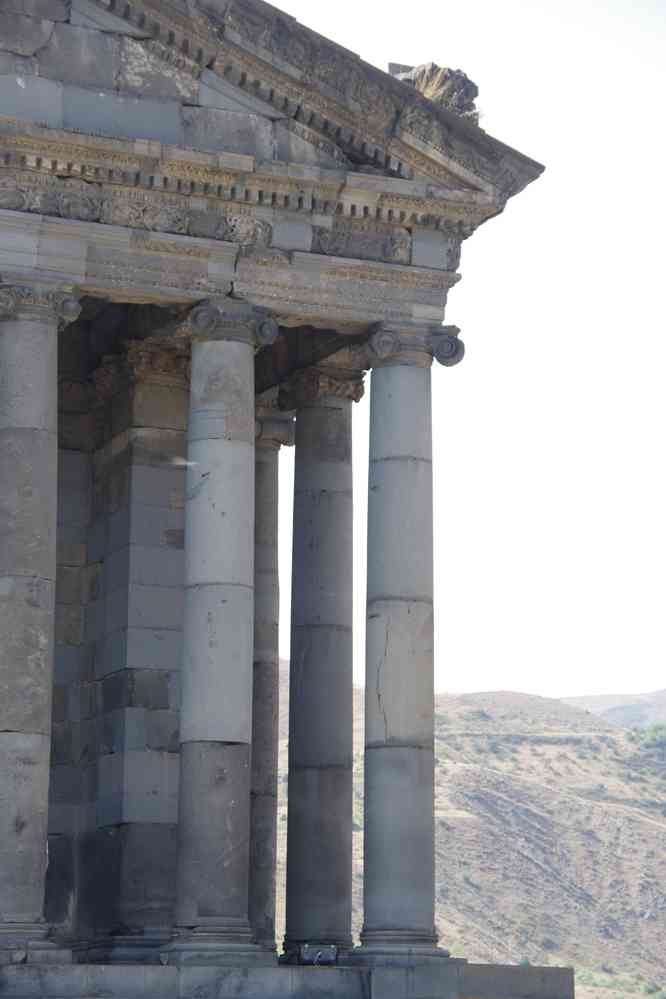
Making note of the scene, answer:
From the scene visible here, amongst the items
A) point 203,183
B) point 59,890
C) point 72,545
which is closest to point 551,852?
point 72,545

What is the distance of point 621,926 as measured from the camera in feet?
332

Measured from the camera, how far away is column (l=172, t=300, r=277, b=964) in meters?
30.8

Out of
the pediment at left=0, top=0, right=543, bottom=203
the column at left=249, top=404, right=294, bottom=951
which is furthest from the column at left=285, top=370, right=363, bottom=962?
the pediment at left=0, top=0, right=543, bottom=203

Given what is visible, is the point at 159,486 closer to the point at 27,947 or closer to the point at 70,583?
the point at 70,583

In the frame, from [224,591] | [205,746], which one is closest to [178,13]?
[224,591]

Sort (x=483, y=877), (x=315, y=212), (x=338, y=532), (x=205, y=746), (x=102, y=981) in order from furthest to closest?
1. (x=483, y=877)
2. (x=338, y=532)
3. (x=315, y=212)
4. (x=205, y=746)
5. (x=102, y=981)

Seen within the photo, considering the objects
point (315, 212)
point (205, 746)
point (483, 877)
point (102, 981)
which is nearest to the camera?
point (102, 981)

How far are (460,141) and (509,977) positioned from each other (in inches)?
486

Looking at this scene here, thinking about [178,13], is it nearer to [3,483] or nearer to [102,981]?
[3,483]

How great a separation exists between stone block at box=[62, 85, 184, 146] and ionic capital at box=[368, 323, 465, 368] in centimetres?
422

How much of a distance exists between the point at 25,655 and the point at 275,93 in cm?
915

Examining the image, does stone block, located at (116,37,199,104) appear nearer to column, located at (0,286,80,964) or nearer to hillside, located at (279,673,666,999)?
column, located at (0,286,80,964)

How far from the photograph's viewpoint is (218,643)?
3142 centimetres

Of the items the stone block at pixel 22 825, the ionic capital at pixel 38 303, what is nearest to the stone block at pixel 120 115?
the ionic capital at pixel 38 303
